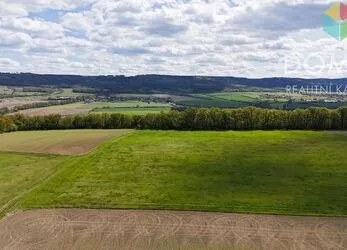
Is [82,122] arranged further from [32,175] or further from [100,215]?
[100,215]

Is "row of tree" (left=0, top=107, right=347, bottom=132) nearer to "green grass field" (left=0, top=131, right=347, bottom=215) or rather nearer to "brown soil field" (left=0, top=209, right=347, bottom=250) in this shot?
"green grass field" (left=0, top=131, right=347, bottom=215)

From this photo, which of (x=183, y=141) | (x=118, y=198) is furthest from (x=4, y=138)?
(x=118, y=198)

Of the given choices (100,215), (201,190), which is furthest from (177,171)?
(100,215)

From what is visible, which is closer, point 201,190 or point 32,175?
point 201,190

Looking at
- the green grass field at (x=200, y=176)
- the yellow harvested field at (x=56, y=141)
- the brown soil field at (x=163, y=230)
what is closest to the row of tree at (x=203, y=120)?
the yellow harvested field at (x=56, y=141)

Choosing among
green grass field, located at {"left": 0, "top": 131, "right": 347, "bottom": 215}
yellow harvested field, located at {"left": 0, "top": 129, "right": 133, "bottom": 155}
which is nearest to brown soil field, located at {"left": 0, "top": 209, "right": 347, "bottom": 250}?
green grass field, located at {"left": 0, "top": 131, "right": 347, "bottom": 215}

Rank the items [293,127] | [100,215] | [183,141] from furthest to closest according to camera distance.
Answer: [293,127]
[183,141]
[100,215]

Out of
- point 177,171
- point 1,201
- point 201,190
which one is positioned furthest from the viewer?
point 177,171

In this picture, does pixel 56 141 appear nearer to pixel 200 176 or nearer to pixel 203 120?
pixel 203 120
